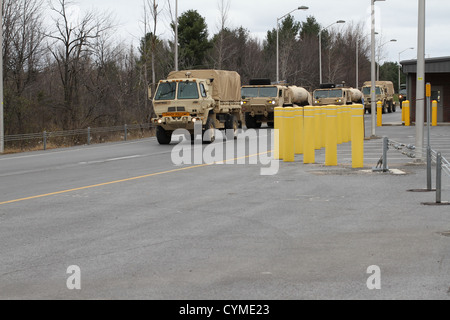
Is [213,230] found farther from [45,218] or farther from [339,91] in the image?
[339,91]

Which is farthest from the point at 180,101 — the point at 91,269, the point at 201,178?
the point at 91,269

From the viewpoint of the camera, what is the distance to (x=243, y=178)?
1695 cm

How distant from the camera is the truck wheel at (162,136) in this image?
30547mm

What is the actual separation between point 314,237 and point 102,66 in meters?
35.2

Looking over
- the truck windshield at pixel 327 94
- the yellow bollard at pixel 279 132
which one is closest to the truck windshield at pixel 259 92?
the truck windshield at pixel 327 94

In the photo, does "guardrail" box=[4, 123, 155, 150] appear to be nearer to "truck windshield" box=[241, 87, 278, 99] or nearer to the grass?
the grass

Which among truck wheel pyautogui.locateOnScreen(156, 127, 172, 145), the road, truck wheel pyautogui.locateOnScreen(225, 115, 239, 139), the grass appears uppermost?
truck wheel pyautogui.locateOnScreen(225, 115, 239, 139)

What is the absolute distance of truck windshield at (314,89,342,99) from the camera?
54769mm

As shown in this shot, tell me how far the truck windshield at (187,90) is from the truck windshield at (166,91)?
257 mm

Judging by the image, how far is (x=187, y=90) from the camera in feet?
99.0

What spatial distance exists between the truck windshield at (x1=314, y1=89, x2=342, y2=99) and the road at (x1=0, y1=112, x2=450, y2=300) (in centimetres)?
3747

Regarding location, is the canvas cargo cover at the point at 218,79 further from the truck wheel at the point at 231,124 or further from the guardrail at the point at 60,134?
the guardrail at the point at 60,134

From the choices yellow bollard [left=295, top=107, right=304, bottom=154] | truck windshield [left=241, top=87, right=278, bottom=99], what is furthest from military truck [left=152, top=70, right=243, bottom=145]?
truck windshield [left=241, top=87, right=278, bottom=99]

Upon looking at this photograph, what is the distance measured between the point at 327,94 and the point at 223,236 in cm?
4625
